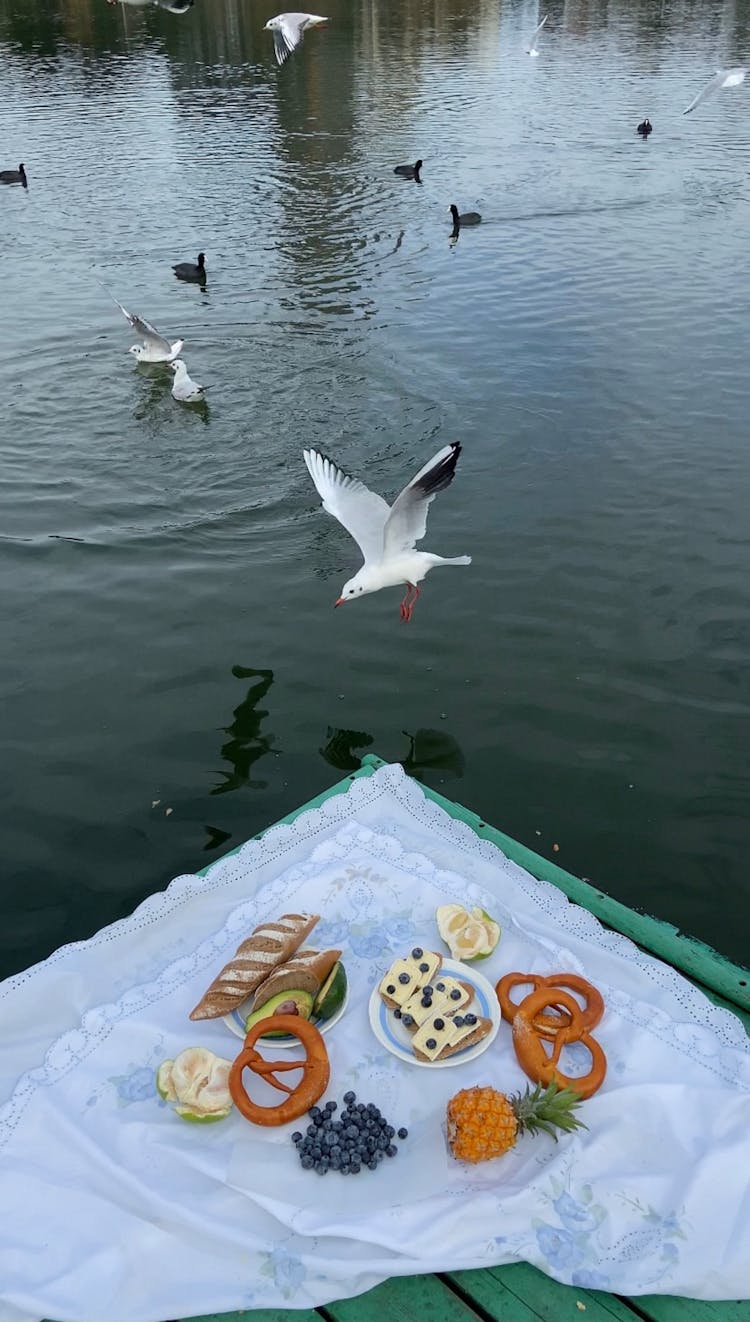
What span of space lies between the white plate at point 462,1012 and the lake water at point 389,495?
2.06 m

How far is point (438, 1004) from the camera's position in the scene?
160 inches

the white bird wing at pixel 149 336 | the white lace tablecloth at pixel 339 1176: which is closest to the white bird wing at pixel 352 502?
the white lace tablecloth at pixel 339 1176

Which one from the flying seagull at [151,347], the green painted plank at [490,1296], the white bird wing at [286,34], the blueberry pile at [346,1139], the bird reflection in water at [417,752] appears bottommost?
the bird reflection in water at [417,752]

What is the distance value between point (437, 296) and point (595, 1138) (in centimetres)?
1416

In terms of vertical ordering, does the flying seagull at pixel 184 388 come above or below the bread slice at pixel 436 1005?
above

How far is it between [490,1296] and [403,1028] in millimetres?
1048

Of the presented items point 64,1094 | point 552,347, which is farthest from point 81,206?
point 64,1094

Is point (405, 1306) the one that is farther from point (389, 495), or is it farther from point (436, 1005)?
point (389, 495)

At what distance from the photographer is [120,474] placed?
1041 centimetres

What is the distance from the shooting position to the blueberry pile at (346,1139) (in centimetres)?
359

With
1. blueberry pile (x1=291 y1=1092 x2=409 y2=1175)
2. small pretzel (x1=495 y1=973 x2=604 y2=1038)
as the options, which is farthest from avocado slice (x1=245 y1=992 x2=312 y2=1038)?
small pretzel (x1=495 y1=973 x2=604 y2=1038)

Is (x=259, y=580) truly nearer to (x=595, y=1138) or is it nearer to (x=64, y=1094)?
(x=64, y=1094)

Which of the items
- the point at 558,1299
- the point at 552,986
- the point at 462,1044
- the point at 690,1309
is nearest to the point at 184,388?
the point at 552,986

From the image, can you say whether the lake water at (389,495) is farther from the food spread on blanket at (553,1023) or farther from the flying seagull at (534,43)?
the flying seagull at (534,43)
